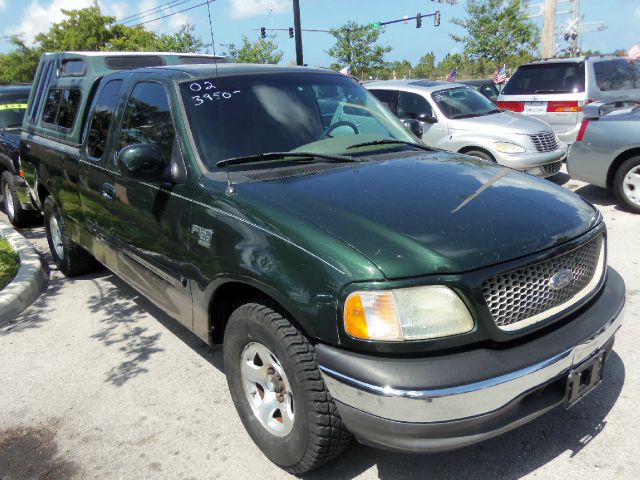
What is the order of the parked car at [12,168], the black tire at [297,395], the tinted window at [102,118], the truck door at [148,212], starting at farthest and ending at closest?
the parked car at [12,168], the tinted window at [102,118], the truck door at [148,212], the black tire at [297,395]

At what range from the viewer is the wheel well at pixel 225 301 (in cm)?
272

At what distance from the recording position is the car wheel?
6.64 m

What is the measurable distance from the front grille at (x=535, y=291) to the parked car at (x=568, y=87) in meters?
7.49

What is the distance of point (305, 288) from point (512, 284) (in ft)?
2.72

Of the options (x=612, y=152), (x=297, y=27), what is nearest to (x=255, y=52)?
(x=297, y=27)

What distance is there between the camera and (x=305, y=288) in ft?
7.30

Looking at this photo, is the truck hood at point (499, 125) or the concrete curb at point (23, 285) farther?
the truck hood at point (499, 125)

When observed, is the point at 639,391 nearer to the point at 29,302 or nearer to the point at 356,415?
the point at 356,415

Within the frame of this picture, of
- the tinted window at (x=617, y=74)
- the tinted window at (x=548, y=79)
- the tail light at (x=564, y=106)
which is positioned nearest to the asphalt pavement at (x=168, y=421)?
the tail light at (x=564, y=106)

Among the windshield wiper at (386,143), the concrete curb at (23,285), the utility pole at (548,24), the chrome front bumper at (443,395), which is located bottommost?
the concrete curb at (23,285)

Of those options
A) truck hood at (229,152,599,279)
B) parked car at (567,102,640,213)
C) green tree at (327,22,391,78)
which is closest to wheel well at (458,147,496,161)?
parked car at (567,102,640,213)

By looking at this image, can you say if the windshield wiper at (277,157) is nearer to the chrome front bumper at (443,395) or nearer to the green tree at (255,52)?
the chrome front bumper at (443,395)

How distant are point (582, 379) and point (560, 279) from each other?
0.45 meters

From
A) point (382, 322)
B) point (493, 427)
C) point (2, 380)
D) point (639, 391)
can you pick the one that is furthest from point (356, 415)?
point (2, 380)
